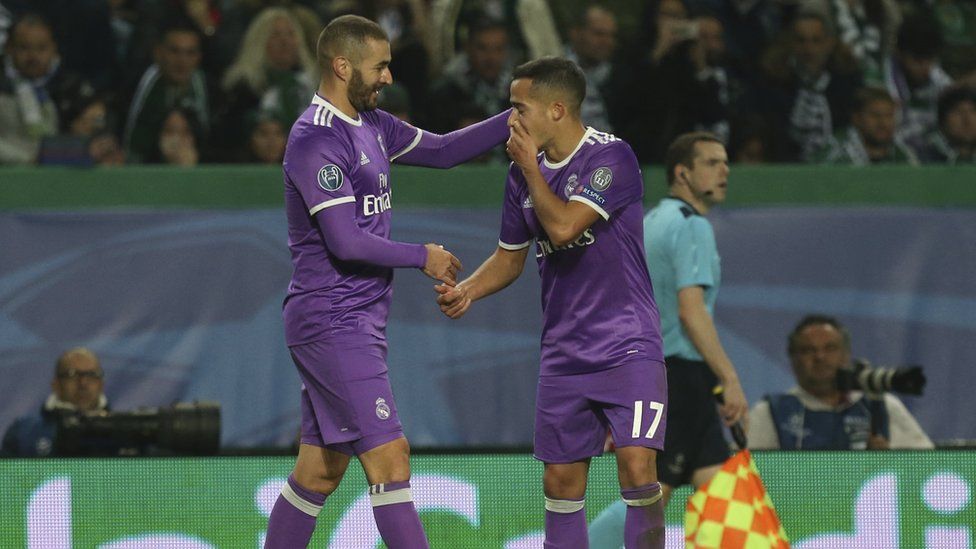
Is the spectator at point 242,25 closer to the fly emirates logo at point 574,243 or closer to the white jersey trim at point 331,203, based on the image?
the fly emirates logo at point 574,243

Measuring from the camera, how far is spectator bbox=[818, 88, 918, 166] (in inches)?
388

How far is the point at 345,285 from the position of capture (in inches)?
222

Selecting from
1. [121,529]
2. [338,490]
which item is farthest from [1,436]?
[338,490]

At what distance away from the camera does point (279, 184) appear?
346 inches

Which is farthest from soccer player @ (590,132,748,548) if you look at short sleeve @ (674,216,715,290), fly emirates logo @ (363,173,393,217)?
Result: fly emirates logo @ (363,173,393,217)

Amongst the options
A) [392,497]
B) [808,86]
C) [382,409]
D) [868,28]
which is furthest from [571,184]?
[868,28]

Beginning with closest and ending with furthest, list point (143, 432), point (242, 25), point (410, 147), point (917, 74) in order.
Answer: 1. point (410, 147)
2. point (143, 432)
3. point (242, 25)
4. point (917, 74)

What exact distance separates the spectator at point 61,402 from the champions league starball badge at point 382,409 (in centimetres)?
269

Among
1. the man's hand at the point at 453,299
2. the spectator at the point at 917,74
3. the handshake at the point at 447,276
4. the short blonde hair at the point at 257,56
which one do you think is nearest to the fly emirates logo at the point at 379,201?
the handshake at the point at 447,276

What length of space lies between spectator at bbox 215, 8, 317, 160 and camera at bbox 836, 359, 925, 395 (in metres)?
3.57

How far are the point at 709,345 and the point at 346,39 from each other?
195cm

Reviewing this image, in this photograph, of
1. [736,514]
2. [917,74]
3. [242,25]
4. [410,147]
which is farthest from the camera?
[917,74]

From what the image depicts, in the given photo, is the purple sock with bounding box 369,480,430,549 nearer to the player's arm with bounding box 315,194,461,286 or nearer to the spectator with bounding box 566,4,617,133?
the player's arm with bounding box 315,194,461,286

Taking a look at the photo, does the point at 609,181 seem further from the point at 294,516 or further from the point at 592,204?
the point at 294,516
